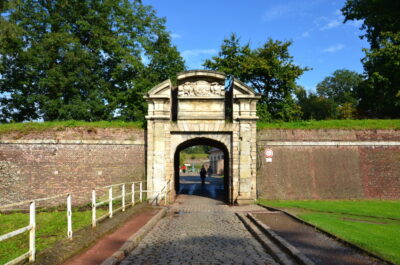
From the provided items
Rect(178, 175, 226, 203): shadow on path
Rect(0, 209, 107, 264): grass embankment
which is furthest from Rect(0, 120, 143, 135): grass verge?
Rect(178, 175, 226, 203): shadow on path

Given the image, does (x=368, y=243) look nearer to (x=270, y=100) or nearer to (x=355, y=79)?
(x=270, y=100)

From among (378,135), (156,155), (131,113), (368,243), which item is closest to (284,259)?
(368,243)

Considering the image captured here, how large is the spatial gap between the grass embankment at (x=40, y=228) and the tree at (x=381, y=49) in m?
18.9

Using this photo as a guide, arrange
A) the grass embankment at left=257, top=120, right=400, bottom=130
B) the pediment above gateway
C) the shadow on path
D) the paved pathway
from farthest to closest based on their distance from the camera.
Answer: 1. the shadow on path
2. the grass embankment at left=257, top=120, right=400, bottom=130
3. the pediment above gateway
4. the paved pathway

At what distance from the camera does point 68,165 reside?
16.9m

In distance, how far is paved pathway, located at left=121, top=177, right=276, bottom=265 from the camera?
6.23 meters

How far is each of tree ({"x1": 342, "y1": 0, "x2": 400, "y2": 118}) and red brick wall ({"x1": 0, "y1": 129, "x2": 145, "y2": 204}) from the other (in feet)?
51.9

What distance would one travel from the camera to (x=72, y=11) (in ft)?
88.9

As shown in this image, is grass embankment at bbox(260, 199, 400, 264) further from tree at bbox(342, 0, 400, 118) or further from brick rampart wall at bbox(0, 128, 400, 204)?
tree at bbox(342, 0, 400, 118)

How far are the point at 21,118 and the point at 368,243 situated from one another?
→ 2746 centimetres

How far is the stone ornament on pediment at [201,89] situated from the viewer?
16219 millimetres

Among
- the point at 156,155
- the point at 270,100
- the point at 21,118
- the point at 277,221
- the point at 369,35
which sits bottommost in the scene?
the point at 277,221

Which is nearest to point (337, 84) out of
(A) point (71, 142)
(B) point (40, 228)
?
(A) point (71, 142)

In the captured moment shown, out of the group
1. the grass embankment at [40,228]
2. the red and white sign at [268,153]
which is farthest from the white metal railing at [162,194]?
the red and white sign at [268,153]
